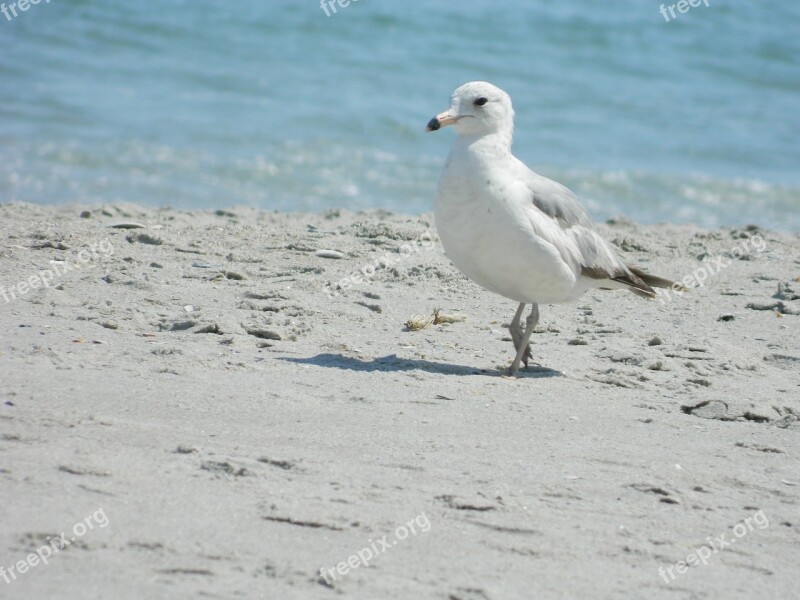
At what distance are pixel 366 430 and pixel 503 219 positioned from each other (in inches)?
52.7

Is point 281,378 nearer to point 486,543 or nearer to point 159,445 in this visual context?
point 159,445

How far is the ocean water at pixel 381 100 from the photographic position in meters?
10.8

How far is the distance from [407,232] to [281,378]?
2971 mm

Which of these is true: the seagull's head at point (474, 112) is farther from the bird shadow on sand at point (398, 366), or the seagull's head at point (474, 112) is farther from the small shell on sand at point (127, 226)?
the small shell on sand at point (127, 226)

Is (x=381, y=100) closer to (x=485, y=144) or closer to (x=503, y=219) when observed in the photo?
(x=485, y=144)

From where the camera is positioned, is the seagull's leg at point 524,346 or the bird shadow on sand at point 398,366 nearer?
the bird shadow on sand at point 398,366

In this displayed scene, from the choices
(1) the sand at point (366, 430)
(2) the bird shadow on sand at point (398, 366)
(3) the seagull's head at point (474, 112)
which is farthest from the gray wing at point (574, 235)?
(2) the bird shadow on sand at point (398, 366)

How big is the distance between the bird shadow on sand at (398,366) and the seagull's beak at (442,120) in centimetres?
108

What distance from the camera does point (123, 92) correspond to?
44.2 ft

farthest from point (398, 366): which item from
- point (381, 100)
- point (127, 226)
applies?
point (381, 100)

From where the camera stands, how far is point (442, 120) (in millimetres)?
5078

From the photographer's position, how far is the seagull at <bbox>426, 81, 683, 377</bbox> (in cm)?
492

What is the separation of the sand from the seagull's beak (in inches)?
42.9

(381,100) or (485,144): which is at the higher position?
(485,144)
